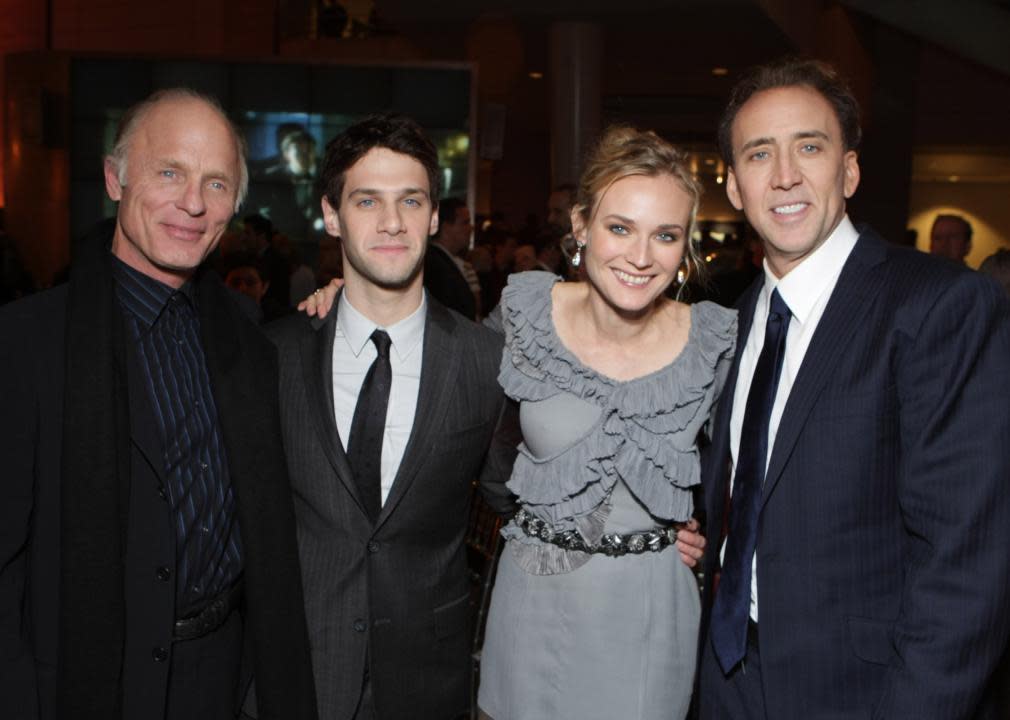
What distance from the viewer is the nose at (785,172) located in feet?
7.02

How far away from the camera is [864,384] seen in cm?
190

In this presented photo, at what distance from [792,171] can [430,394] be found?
99cm

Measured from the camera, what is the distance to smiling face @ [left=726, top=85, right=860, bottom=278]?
7.02 ft

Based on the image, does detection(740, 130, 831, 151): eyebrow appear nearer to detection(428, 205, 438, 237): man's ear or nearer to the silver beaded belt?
detection(428, 205, 438, 237): man's ear

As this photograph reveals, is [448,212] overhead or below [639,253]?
overhead

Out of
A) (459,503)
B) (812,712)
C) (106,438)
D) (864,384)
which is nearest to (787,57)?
(864,384)

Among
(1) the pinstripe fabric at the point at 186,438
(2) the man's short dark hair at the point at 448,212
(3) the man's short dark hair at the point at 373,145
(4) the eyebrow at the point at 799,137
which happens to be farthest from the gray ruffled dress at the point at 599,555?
(2) the man's short dark hair at the point at 448,212

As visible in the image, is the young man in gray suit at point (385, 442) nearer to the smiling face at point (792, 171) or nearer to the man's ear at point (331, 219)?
the man's ear at point (331, 219)

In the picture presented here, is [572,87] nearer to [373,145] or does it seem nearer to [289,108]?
[289,108]

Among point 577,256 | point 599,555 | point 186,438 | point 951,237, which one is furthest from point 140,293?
point 951,237

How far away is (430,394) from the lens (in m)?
2.35

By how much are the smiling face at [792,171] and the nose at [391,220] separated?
844mm

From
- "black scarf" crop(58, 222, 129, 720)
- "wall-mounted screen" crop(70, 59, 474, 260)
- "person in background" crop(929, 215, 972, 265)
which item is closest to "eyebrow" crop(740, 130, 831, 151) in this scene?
"black scarf" crop(58, 222, 129, 720)

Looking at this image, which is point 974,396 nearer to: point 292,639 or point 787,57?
point 787,57
